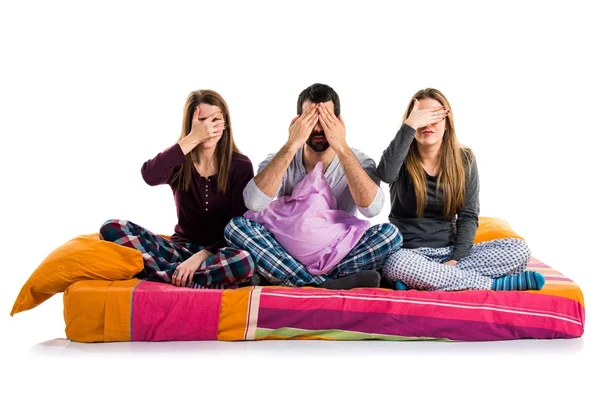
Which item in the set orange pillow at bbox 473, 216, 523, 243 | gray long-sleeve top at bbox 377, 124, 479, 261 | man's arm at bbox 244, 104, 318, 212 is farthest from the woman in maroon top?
orange pillow at bbox 473, 216, 523, 243

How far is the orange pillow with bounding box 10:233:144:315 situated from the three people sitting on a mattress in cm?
11

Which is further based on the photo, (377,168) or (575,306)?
(377,168)

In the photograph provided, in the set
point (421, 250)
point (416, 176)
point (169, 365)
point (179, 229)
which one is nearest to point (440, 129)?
point (416, 176)

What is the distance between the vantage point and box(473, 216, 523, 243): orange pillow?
441 cm

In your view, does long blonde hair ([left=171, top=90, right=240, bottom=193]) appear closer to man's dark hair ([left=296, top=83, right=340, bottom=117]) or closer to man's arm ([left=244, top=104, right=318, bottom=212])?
man's arm ([left=244, top=104, right=318, bottom=212])

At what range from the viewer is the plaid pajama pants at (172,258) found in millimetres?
3699

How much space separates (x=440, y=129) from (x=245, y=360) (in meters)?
1.44

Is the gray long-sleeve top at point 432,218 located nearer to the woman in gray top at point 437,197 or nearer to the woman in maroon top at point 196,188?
the woman in gray top at point 437,197

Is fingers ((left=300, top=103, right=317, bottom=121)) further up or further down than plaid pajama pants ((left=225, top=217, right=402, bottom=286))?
further up

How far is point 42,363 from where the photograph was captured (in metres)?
3.21

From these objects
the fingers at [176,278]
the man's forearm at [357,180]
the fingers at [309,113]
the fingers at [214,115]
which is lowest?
the fingers at [176,278]

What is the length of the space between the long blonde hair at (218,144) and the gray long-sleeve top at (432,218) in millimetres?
706

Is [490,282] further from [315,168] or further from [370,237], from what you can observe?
[315,168]

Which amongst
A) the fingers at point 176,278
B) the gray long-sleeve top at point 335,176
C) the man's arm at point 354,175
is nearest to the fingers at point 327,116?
the man's arm at point 354,175
